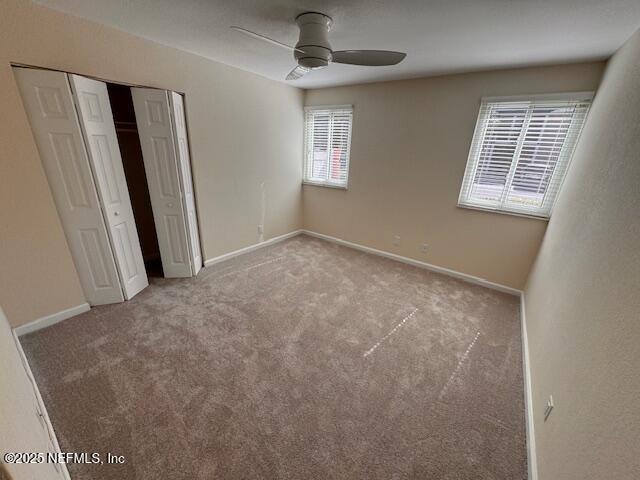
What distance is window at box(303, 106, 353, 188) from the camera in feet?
13.1

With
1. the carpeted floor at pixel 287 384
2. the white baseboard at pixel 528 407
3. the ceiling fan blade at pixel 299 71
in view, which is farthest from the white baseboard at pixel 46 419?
the ceiling fan blade at pixel 299 71

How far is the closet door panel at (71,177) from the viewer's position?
1909 millimetres

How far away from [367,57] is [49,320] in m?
3.39

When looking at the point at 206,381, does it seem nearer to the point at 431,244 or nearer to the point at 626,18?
the point at 431,244

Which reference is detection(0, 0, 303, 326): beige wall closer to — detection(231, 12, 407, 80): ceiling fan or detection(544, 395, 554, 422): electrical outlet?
detection(231, 12, 407, 80): ceiling fan

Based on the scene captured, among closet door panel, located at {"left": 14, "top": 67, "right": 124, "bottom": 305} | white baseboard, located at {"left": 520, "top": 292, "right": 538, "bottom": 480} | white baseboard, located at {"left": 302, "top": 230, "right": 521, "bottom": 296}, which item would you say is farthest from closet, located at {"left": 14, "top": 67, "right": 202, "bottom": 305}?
white baseboard, located at {"left": 520, "top": 292, "right": 538, "bottom": 480}

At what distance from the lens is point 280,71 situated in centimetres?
319

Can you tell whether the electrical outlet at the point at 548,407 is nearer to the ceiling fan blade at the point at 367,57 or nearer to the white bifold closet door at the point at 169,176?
the ceiling fan blade at the point at 367,57

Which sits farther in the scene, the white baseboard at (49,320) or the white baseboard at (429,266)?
the white baseboard at (429,266)

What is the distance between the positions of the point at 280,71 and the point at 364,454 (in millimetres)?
3805

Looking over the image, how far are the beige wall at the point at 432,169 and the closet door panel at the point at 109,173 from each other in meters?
2.86

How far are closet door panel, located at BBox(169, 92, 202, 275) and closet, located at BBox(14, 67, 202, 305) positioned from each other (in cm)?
1

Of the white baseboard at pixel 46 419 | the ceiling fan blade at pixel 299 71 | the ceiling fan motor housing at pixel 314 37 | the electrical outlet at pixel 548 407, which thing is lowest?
the white baseboard at pixel 46 419

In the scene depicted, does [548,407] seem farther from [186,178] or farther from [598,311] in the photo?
[186,178]
